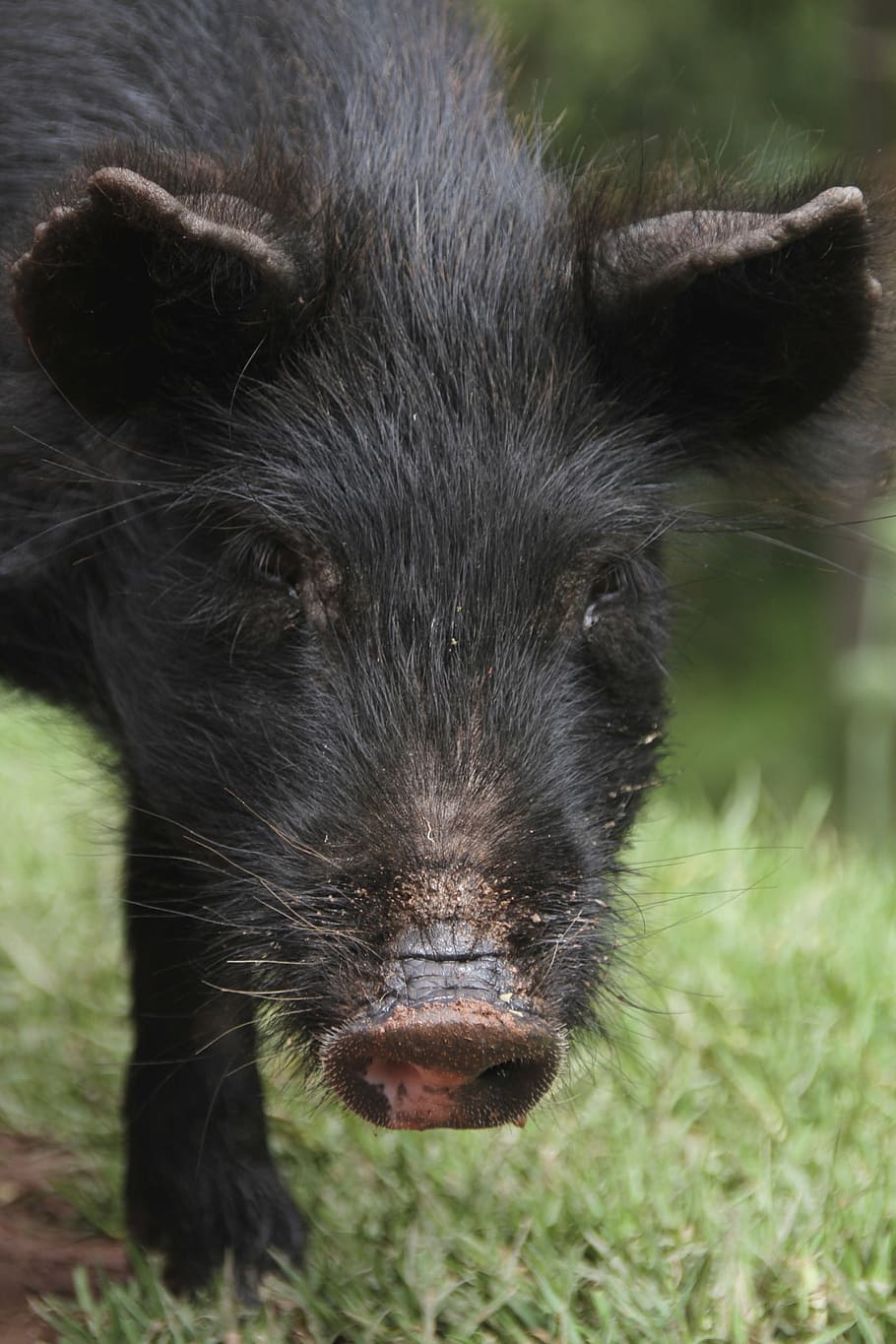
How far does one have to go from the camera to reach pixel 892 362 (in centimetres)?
325

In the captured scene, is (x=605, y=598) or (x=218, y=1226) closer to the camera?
(x=605, y=598)

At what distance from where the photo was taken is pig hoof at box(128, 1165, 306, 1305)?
355 cm

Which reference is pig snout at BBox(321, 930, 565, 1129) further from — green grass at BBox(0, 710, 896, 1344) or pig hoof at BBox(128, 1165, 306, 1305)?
pig hoof at BBox(128, 1165, 306, 1305)

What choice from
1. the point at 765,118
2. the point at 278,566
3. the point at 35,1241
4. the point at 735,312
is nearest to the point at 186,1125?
the point at 35,1241

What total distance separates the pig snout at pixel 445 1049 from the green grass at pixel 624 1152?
51 centimetres

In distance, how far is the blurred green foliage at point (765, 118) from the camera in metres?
10.2

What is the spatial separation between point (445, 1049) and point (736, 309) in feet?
4.66

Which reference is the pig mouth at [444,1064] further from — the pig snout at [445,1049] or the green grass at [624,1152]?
the green grass at [624,1152]

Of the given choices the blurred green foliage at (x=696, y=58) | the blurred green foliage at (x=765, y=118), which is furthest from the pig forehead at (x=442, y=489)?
the blurred green foliage at (x=696, y=58)

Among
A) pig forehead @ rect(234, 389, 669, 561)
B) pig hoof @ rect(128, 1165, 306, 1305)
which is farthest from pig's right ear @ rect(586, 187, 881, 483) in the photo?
pig hoof @ rect(128, 1165, 306, 1305)

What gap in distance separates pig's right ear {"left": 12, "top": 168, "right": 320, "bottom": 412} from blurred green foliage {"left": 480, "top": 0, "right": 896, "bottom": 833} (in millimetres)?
6095

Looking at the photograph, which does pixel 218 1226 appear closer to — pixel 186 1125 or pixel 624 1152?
pixel 186 1125

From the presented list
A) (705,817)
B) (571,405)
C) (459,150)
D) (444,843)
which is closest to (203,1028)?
(444,843)

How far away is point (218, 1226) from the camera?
357 cm
